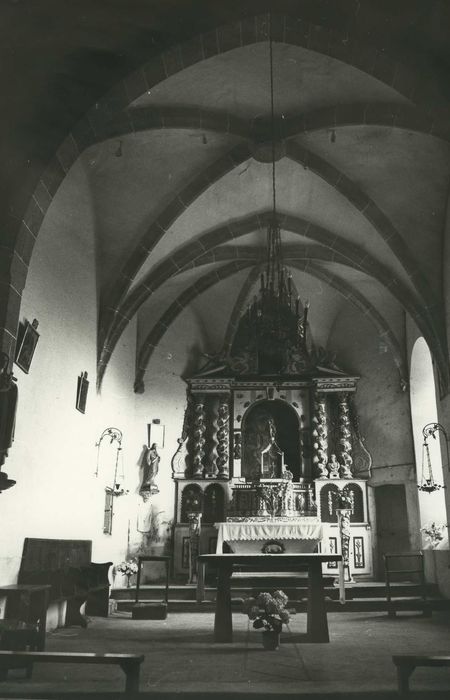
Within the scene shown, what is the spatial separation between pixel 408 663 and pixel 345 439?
1064 cm

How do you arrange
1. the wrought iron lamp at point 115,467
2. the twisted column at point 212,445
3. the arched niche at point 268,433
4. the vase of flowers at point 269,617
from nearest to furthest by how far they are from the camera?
the vase of flowers at point 269,617 < the wrought iron lamp at point 115,467 < the twisted column at point 212,445 < the arched niche at point 268,433

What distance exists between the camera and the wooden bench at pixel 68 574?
8.13 m

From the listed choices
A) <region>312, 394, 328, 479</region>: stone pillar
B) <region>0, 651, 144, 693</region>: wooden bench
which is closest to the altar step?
<region>312, 394, 328, 479</region>: stone pillar

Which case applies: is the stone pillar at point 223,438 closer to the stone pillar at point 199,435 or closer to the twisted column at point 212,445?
the twisted column at point 212,445

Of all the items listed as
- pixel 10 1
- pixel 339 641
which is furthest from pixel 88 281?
pixel 339 641

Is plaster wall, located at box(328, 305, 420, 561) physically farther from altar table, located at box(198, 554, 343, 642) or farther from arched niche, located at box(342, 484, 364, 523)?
altar table, located at box(198, 554, 343, 642)

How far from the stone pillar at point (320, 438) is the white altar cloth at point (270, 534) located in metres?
2.90

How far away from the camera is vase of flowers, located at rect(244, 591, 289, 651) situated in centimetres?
670

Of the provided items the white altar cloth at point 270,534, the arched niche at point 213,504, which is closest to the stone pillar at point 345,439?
the arched niche at point 213,504

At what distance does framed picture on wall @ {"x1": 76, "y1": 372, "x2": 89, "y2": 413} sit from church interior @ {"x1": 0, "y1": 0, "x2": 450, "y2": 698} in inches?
2.4

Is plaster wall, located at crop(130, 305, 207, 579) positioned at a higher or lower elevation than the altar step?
higher

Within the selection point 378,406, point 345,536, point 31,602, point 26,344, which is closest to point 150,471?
point 345,536

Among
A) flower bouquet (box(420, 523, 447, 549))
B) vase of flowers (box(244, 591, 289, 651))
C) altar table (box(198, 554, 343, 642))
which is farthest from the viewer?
flower bouquet (box(420, 523, 447, 549))

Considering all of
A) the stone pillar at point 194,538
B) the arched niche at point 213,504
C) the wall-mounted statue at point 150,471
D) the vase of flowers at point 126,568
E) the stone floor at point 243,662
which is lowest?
the stone floor at point 243,662
